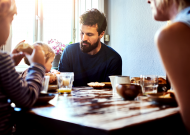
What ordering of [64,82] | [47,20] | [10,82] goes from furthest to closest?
[47,20] < [64,82] < [10,82]

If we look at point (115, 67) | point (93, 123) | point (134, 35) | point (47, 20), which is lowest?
point (93, 123)

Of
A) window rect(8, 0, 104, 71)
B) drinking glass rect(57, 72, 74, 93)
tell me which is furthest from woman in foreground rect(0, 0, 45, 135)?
window rect(8, 0, 104, 71)

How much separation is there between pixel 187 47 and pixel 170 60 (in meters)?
0.06

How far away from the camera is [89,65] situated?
2.41 m

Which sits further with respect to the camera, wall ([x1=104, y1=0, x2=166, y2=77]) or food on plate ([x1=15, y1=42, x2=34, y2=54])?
wall ([x1=104, y1=0, x2=166, y2=77])

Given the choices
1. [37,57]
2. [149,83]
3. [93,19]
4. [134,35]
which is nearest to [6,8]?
[37,57]

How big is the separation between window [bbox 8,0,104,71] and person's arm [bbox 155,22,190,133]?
7.83 ft

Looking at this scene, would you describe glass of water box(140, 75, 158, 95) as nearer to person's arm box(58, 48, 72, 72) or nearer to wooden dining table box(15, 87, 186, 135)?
wooden dining table box(15, 87, 186, 135)

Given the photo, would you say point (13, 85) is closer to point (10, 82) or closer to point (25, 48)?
point (10, 82)

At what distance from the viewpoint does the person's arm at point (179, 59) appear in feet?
1.92

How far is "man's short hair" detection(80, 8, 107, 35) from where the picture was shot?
7.95 ft

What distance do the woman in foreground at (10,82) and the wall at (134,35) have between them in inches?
85.5

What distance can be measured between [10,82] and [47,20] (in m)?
2.74

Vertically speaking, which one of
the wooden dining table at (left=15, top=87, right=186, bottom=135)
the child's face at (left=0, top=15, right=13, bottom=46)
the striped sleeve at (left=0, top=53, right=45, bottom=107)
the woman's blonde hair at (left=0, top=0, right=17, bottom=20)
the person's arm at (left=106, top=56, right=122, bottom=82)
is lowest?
the wooden dining table at (left=15, top=87, right=186, bottom=135)
